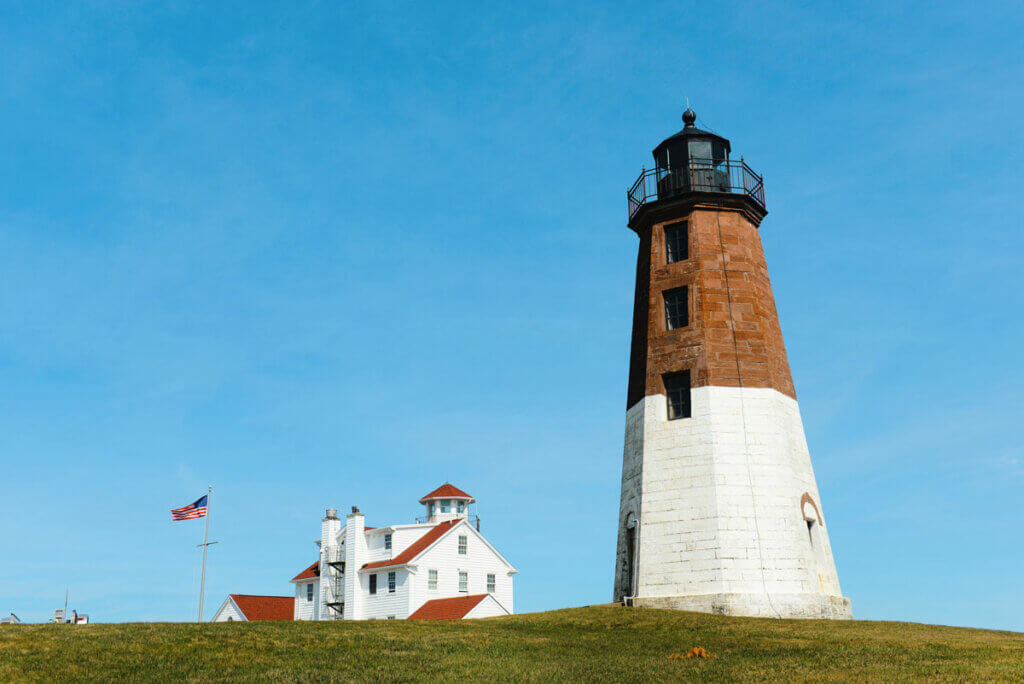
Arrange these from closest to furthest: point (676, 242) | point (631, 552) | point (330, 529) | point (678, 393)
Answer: point (631, 552) → point (678, 393) → point (676, 242) → point (330, 529)

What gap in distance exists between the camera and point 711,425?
30984mm

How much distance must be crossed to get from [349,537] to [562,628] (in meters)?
39.4

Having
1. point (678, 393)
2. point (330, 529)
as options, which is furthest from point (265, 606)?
point (678, 393)

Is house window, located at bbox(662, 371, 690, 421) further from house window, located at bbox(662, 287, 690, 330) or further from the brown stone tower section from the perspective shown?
house window, located at bbox(662, 287, 690, 330)

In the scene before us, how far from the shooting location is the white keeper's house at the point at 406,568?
59281 mm

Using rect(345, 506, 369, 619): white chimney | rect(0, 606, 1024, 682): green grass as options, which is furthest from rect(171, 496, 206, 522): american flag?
rect(345, 506, 369, 619): white chimney

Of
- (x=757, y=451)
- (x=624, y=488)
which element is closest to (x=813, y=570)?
(x=757, y=451)

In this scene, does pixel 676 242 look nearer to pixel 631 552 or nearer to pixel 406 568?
pixel 631 552

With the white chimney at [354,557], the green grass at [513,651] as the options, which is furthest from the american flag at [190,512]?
the white chimney at [354,557]

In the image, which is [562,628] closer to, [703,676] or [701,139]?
[703,676]

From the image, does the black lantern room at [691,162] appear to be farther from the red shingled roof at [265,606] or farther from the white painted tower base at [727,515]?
the red shingled roof at [265,606]

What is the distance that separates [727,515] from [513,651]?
10.4 m

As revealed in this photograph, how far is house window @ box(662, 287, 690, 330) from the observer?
110ft

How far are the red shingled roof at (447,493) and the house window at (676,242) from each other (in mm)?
36399
